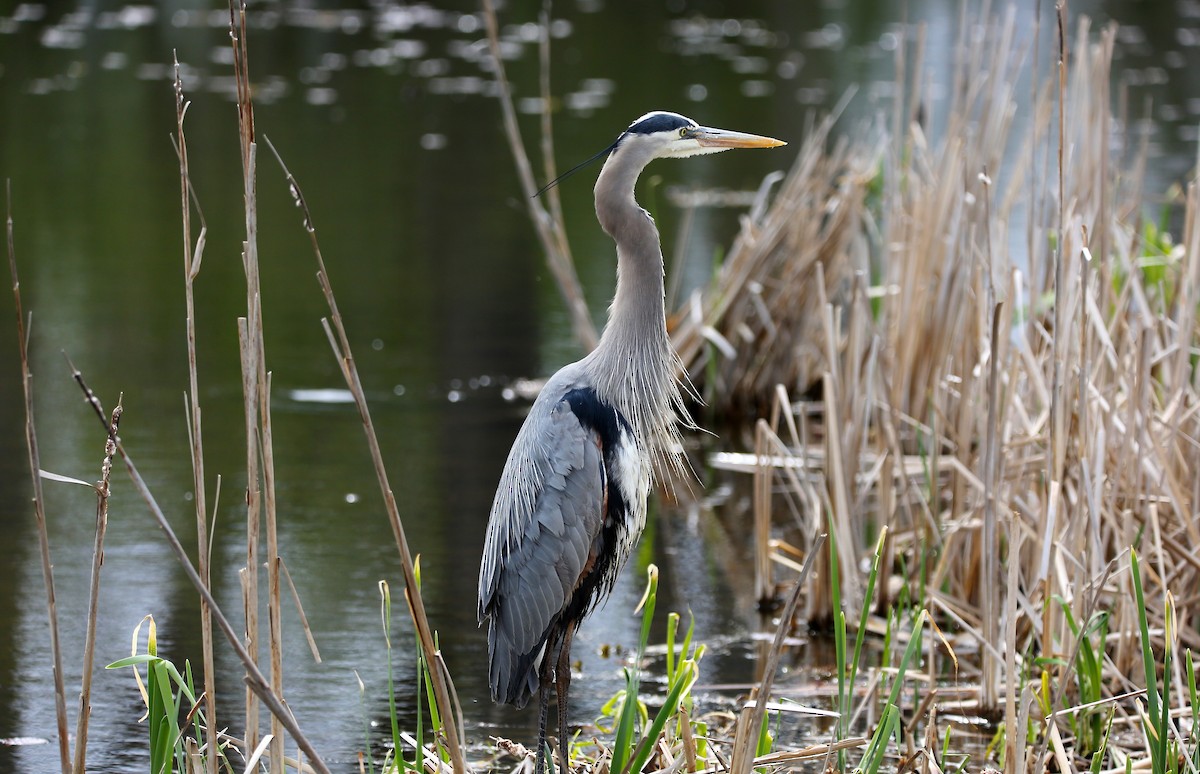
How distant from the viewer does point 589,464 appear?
2.97 meters

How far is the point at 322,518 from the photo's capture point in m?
5.35

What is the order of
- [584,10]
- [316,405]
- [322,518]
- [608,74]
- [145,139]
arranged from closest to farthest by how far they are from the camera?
[322,518], [316,405], [145,139], [608,74], [584,10]

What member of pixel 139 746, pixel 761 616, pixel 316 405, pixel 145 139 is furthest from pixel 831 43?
pixel 139 746

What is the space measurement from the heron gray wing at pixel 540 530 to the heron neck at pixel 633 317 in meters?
0.13

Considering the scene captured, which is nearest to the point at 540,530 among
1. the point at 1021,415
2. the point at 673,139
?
the point at 673,139

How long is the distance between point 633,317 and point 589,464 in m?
0.31

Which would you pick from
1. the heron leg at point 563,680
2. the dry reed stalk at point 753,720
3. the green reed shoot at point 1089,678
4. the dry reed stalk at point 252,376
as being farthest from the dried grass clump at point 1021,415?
the dry reed stalk at point 252,376

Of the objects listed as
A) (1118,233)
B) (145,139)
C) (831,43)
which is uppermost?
(831,43)

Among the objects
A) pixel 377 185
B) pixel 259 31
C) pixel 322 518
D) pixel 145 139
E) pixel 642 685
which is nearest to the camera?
pixel 642 685

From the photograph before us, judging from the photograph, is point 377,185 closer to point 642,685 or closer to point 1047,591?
point 642,685

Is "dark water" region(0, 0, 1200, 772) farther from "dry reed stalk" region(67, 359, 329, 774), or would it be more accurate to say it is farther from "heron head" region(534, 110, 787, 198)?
"heron head" region(534, 110, 787, 198)

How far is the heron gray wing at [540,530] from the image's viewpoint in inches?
117

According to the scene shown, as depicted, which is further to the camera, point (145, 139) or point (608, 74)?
point (608, 74)

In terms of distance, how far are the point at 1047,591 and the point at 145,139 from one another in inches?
424
